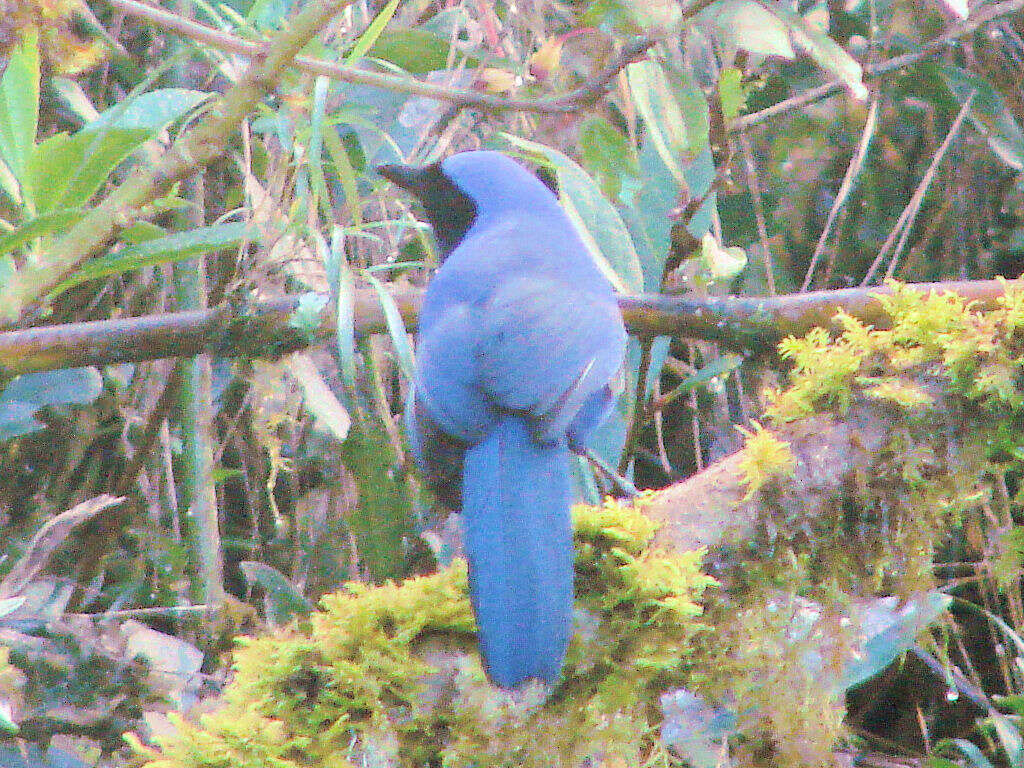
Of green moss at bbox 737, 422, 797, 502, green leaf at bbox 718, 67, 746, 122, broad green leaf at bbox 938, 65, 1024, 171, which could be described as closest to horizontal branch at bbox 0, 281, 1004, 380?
green leaf at bbox 718, 67, 746, 122

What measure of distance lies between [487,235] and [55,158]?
79cm

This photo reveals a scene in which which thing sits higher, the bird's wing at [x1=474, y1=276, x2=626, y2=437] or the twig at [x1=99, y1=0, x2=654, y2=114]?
the twig at [x1=99, y1=0, x2=654, y2=114]

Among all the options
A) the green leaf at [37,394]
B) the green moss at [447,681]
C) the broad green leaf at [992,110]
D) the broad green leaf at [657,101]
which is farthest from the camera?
the broad green leaf at [992,110]

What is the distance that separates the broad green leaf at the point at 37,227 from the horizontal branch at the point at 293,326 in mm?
237

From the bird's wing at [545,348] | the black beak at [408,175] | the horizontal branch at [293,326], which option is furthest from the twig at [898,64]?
the bird's wing at [545,348]

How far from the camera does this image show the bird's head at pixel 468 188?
7.88 feet

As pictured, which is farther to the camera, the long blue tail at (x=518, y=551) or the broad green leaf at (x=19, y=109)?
the broad green leaf at (x=19, y=109)

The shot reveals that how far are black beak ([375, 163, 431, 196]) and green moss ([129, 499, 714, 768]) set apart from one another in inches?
39.8

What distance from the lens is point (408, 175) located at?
2.48m

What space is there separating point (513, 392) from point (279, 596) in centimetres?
111

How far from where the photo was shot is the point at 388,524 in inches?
109

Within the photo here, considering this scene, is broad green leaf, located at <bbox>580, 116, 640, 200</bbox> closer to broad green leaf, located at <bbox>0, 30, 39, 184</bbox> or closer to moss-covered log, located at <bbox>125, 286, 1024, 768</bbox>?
moss-covered log, located at <bbox>125, 286, 1024, 768</bbox>

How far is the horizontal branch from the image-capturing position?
2.17 metres

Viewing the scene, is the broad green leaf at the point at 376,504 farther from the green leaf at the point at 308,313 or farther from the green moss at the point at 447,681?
the green moss at the point at 447,681
